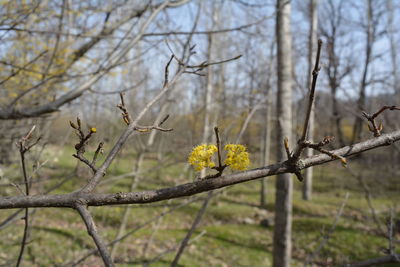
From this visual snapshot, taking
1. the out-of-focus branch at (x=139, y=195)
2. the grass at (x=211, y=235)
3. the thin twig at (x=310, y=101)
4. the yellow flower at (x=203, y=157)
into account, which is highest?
the thin twig at (x=310, y=101)

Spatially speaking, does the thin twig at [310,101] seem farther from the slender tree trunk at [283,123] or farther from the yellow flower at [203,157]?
the slender tree trunk at [283,123]

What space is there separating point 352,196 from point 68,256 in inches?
499

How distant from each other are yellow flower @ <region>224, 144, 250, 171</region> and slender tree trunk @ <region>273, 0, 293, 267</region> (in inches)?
115

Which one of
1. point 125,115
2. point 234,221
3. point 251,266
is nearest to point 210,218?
point 234,221

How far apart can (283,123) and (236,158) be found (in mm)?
3356

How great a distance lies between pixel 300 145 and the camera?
0.73 metres

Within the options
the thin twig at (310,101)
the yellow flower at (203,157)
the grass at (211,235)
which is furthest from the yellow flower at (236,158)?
the grass at (211,235)

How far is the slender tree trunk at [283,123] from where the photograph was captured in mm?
3801

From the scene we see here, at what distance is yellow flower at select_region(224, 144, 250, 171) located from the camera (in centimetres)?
90

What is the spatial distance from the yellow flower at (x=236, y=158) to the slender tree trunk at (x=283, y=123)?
9.58 ft

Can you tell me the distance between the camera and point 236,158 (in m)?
0.91

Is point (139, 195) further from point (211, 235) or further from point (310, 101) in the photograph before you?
point (211, 235)

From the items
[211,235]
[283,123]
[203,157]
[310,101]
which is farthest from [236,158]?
[211,235]

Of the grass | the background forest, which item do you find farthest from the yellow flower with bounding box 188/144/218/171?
the grass
